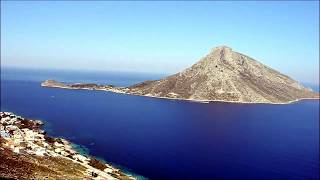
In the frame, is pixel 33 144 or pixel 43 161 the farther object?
pixel 33 144

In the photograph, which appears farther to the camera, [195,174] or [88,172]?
[195,174]

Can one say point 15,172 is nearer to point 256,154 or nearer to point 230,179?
point 230,179

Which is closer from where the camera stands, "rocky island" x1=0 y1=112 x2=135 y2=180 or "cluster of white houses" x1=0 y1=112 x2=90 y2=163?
"rocky island" x1=0 y1=112 x2=135 y2=180

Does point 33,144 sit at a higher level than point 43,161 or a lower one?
higher

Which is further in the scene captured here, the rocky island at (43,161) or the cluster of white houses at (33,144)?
the cluster of white houses at (33,144)

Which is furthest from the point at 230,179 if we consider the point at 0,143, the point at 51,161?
the point at 0,143

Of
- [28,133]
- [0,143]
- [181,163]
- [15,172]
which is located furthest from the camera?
[28,133]

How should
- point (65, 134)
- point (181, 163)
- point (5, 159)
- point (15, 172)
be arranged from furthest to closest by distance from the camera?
point (65, 134), point (181, 163), point (5, 159), point (15, 172)

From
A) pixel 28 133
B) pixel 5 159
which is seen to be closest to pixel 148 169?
pixel 5 159
